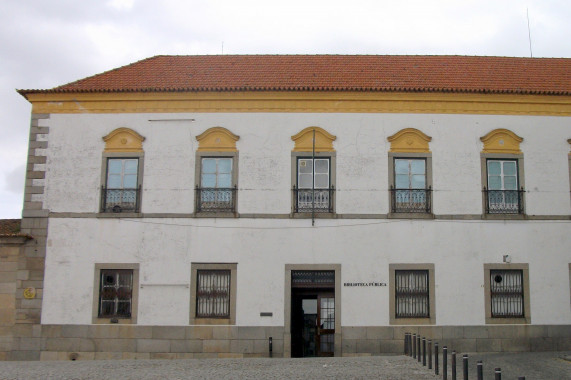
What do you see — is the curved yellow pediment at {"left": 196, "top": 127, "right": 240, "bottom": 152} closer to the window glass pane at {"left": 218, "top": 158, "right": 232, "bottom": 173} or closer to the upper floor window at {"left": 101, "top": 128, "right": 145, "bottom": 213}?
the window glass pane at {"left": 218, "top": 158, "right": 232, "bottom": 173}

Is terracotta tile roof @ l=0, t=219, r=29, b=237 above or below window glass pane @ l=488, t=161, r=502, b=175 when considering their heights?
below

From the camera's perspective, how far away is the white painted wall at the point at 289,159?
18.8 m

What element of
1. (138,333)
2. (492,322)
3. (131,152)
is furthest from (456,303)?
(131,152)

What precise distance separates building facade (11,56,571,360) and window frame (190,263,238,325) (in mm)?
37

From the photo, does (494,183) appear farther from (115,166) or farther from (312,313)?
(115,166)

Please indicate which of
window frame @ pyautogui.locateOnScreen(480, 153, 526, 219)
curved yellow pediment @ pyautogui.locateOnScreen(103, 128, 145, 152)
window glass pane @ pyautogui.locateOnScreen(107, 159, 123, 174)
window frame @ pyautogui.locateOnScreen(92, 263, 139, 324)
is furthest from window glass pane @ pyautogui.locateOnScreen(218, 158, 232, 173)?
window frame @ pyautogui.locateOnScreen(480, 153, 526, 219)

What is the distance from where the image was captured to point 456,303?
1833 cm

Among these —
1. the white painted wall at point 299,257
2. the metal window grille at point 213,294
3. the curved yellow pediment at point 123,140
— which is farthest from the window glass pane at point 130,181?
the metal window grille at point 213,294

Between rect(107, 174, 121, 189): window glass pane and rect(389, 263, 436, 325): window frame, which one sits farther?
rect(107, 174, 121, 189): window glass pane

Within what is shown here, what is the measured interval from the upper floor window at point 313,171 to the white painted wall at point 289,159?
19 centimetres

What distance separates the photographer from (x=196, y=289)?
18406 millimetres

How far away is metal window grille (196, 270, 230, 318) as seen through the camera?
60.2ft

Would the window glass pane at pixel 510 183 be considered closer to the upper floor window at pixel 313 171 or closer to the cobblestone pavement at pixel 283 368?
the cobblestone pavement at pixel 283 368

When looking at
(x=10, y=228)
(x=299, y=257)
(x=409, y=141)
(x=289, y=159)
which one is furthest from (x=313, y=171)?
(x=10, y=228)
